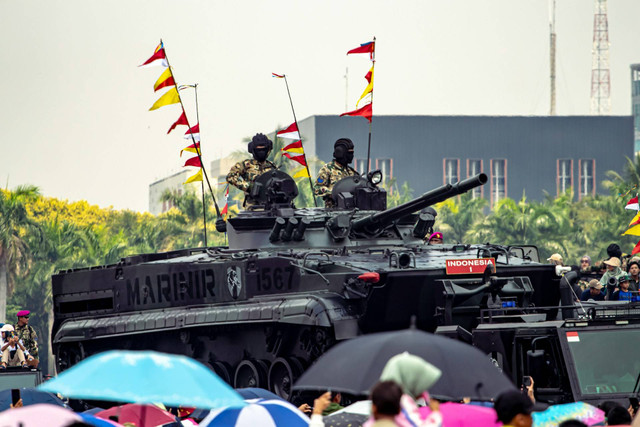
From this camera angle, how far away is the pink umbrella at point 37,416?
8.66 m

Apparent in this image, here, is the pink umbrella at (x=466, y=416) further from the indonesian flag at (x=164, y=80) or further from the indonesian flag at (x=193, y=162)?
the indonesian flag at (x=164, y=80)

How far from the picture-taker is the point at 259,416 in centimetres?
1066

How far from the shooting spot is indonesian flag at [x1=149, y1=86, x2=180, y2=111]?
26.1m

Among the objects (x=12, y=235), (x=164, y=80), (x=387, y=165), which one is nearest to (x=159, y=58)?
(x=164, y=80)

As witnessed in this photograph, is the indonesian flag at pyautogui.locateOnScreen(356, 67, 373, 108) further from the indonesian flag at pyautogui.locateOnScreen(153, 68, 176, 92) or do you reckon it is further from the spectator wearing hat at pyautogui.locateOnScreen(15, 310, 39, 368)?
the spectator wearing hat at pyautogui.locateOnScreen(15, 310, 39, 368)

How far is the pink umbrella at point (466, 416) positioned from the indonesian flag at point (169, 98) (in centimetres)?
1699

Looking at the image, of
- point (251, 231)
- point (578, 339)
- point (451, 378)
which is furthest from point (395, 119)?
point (451, 378)

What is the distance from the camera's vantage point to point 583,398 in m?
14.1

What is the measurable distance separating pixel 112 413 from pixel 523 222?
55.2m

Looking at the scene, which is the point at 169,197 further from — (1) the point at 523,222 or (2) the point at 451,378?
(2) the point at 451,378

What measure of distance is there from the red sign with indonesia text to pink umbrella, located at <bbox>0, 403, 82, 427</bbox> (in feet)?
32.2

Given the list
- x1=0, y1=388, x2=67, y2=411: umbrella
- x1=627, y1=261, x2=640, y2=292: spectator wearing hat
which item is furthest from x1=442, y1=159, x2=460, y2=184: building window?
x1=0, y1=388, x2=67, y2=411: umbrella

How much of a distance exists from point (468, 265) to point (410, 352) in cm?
953

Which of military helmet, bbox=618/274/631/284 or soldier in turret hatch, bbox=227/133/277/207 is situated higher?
soldier in turret hatch, bbox=227/133/277/207
